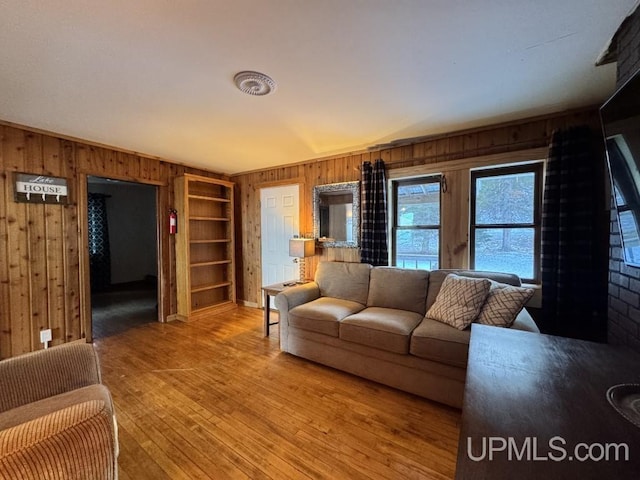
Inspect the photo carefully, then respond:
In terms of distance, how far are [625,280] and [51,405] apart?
125 inches

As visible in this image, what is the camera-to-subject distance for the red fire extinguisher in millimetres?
3975

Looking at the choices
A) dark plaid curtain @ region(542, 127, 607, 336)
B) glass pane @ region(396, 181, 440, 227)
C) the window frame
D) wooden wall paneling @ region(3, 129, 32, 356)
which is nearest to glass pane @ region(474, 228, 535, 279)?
dark plaid curtain @ region(542, 127, 607, 336)

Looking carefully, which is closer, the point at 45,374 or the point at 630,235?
the point at 630,235

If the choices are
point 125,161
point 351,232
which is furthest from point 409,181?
point 125,161

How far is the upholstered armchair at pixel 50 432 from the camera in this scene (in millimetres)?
722

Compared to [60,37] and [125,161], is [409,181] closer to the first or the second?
[60,37]

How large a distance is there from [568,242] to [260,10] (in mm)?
2928

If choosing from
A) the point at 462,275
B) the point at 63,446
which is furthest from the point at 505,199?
the point at 63,446

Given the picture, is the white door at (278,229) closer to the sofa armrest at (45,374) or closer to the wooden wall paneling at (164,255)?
the wooden wall paneling at (164,255)

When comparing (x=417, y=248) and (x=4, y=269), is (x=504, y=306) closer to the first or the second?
(x=417, y=248)

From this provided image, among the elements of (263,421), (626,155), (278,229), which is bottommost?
(263,421)

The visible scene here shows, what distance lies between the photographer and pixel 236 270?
4.86m

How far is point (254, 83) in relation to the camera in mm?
1926

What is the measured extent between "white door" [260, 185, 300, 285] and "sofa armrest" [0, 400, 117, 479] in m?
3.36
